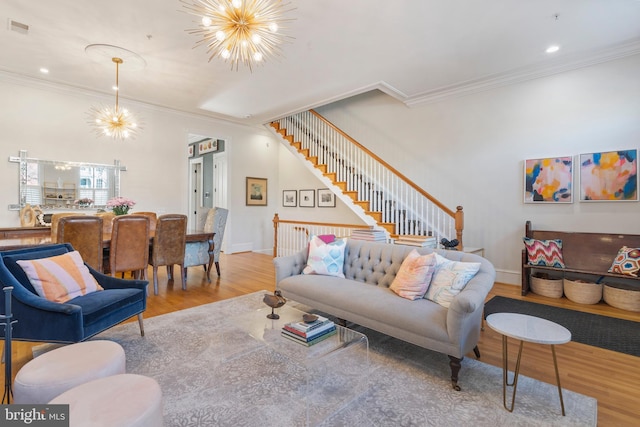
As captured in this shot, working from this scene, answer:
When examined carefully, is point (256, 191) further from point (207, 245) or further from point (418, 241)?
point (418, 241)

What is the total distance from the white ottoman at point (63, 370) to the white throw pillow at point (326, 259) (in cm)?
196

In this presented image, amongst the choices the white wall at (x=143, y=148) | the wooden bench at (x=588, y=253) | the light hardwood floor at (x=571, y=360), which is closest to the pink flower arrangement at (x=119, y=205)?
the light hardwood floor at (x=571, y=360)

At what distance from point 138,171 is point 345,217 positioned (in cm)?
446

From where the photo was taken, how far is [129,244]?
12.4ft

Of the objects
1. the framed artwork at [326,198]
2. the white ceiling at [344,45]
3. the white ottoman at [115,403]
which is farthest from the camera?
the framed artwork at [326,198]

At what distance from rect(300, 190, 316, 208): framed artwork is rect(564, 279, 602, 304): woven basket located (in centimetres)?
517

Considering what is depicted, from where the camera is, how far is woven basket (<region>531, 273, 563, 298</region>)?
4.19 meters

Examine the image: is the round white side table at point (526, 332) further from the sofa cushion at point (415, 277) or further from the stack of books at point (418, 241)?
the stack of books at point (418, 241)

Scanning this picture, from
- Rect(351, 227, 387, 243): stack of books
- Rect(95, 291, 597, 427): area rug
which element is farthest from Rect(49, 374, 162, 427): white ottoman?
Rect(351, 227, 387, 243): stack of books

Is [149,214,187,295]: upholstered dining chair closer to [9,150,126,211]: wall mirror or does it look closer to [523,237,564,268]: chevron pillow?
[9,150,126,211]: wall mirror

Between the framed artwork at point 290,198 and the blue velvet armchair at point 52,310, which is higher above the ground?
the framed artwork at point 290,198

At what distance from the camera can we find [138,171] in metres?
6.10

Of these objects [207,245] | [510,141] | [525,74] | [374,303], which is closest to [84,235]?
[207,245]

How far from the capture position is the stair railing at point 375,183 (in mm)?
4863
